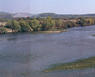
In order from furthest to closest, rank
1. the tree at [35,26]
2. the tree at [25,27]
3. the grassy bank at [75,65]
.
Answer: the tree at [35,26]
the tree at [25,27]
the grassy bank at [75,65]

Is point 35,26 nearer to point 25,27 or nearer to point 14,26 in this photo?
point 25,27

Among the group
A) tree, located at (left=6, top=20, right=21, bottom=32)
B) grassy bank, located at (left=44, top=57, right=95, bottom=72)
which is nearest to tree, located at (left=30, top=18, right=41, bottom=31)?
tree, located at (left=6, top=20, right=21, bottom=32)

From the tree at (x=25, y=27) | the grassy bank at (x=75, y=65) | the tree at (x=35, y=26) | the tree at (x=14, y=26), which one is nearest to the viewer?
the grassy bank at (x=75, y=65)

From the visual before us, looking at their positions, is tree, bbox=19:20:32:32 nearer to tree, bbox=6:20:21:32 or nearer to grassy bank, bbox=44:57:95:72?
tree, bbox=6:20:21:32

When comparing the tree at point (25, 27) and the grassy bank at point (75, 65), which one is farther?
the tree at point (25, 27)

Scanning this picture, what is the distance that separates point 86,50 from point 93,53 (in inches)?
18.0

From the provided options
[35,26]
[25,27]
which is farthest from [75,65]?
[35,26]

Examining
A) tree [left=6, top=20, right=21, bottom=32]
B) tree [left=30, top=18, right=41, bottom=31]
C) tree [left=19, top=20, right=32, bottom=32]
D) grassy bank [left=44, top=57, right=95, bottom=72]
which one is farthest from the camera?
tree [left=30, top=18, right=41, bottom=31]

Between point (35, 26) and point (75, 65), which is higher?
point (35, 26)

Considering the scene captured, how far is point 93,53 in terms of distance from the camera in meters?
6.32

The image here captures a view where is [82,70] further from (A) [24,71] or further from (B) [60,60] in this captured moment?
(A) [24,71]

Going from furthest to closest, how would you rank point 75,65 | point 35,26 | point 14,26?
point 35,26, point 14,26, point 75,65

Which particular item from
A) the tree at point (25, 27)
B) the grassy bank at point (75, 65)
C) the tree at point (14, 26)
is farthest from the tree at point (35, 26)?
the grassy bank at point (75, 65)

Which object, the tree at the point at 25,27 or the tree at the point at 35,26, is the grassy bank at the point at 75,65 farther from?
the tree at the point at 35,26
